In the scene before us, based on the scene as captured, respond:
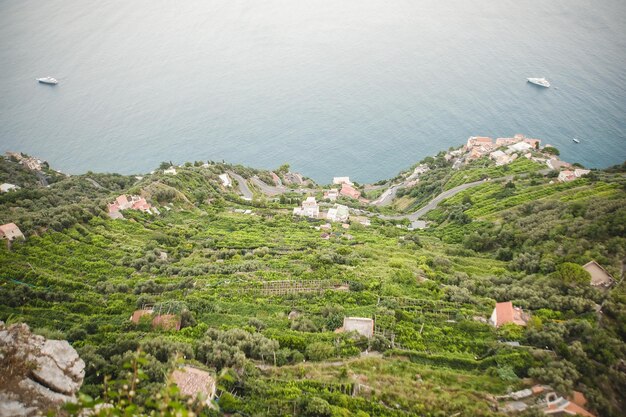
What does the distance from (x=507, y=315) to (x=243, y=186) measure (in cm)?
5899

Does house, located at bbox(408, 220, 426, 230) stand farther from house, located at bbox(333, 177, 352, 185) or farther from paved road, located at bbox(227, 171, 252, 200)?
paved road, located at bbox(227, 171, 252, 200)

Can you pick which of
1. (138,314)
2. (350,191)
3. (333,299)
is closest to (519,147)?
(350,191)

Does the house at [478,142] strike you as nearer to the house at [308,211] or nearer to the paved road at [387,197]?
the paved road at [387,197]

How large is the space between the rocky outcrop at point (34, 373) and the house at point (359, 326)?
53.4ft

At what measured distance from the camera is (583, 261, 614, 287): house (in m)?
30.6

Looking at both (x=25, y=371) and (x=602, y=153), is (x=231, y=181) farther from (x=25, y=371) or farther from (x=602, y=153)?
(x=602, y=153)

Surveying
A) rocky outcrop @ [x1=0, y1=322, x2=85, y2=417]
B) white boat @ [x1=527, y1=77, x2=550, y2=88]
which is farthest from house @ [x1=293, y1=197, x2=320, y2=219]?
white boat @ [x1=527, y1=77, x2=550, y2=88]

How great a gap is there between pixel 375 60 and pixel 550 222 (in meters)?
106

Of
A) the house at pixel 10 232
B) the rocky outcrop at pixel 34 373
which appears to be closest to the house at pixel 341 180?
the house at pixel 10 232

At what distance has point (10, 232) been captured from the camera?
38.1 meters

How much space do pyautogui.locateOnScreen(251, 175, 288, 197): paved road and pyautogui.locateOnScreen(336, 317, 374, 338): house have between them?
2066 inches

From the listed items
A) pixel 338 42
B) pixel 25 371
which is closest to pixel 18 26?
pixel 338 42

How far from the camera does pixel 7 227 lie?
38062 millimetres

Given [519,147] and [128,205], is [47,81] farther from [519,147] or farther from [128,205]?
[519,147]
